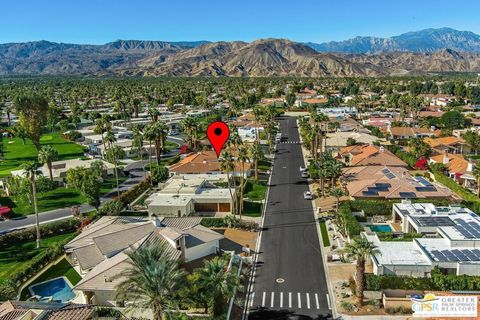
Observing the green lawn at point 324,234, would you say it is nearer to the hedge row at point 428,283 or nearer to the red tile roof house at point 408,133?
the hedge row at point 428,283

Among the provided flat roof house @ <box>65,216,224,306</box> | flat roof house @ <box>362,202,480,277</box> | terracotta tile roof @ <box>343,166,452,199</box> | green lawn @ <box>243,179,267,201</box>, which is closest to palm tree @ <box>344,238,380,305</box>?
flat roof house @ <box>362,202,480,277</box>

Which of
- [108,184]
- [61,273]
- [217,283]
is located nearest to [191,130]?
[108,184]

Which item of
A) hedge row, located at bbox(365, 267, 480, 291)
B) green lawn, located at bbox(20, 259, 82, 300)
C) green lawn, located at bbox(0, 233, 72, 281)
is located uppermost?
hedge row, located at bbox(365, 267, 480, 291)

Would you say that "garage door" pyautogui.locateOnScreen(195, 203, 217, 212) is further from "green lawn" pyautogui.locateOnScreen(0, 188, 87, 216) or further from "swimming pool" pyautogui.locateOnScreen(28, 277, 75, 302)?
"swimming pool" pyautogui.locateOnScreen(28, 277, 75, 302)

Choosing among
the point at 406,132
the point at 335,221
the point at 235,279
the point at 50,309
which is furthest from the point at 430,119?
the point at 50,309

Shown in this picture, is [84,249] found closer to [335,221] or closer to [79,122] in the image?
[335,221]
